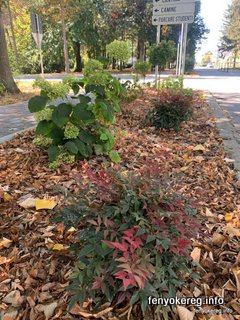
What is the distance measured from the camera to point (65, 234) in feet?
6.80

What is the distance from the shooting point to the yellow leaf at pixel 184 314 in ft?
4.75

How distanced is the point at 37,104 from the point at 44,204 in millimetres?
930

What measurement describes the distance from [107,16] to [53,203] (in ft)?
88.5

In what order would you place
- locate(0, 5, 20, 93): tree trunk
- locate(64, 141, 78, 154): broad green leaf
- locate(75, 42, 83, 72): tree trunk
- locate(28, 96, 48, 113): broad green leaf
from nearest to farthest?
locate(28, 96, 48, 113): broad green leaf < locate(64, 141, 78, 154): broad green leaf < locate(0, 5, 20, 93): tree trunk < locate(75, 42, 83, 72): tree trunk

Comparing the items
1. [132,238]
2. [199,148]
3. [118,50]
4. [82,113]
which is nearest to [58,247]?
[132,238]

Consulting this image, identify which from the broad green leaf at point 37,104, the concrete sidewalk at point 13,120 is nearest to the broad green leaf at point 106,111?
the broad green leaf at point 37,104

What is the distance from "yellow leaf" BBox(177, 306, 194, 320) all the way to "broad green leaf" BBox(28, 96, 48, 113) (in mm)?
1987

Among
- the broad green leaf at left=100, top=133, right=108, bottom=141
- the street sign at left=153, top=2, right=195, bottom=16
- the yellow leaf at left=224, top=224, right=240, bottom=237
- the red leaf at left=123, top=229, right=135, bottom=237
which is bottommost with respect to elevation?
the yellow leaf at left=224, top=224, right=240, bottom=237

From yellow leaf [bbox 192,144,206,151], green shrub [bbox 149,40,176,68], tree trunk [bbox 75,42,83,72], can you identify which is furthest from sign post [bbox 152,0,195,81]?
tree trunk [bbox 75,42,83,72]

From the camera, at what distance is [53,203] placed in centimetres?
236

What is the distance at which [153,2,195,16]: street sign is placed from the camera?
8336mm

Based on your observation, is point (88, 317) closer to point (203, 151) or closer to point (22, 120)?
point (203, 151)

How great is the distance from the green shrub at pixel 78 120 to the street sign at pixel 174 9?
6425mm

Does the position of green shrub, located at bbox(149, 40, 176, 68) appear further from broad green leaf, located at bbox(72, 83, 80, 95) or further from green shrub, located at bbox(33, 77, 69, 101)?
green shrub, located at bbox(33, 77, 69, 101)
